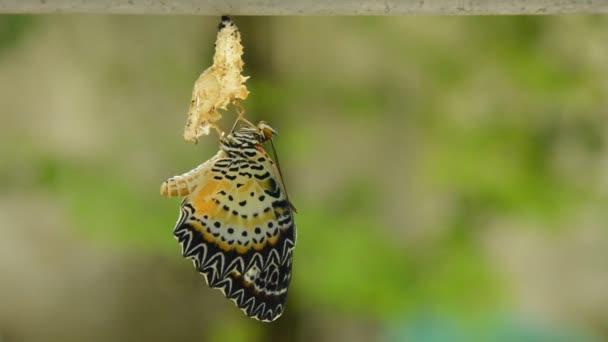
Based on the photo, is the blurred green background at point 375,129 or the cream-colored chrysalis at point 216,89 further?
the blurred green background at point 375,129

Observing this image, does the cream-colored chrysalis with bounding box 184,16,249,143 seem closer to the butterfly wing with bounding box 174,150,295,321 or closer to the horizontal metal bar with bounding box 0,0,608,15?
the butterfly wing with bounding box 174,150,295,321

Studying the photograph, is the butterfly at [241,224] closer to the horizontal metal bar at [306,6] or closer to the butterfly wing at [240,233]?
the butterfly wing at [240,233]

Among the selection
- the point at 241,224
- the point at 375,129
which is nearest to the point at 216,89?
the point at 241,224

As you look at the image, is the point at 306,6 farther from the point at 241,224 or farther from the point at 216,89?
the point at 241,224

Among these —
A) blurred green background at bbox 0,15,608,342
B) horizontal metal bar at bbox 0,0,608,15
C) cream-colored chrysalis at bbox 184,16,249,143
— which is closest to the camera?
horizontal metal bar at bbox 0,0,608,15

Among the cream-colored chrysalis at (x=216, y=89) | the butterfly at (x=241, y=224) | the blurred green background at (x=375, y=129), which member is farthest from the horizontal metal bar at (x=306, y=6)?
the blurred green background at (x=375, y=129)

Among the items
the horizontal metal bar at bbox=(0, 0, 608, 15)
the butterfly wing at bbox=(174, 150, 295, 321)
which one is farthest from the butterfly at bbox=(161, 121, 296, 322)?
the horizontal metal bar at bbox=(0, 0, 608, 15)
